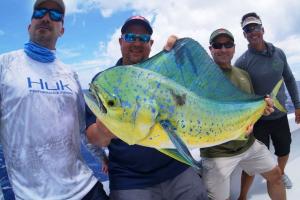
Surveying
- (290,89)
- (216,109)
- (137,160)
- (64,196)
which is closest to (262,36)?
(290,89)

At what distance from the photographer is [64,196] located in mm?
1819

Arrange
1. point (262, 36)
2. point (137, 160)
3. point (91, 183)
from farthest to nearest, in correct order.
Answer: point (262, 36) → point (137, 160) → point (91, 183)

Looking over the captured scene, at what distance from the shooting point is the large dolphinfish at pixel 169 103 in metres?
1.23

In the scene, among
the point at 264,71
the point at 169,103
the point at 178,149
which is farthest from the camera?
the point at 264,71

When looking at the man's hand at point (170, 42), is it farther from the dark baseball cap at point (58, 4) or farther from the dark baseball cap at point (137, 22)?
the dark baseball cap at point (58, 4)

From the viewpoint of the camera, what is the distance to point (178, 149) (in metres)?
1.20

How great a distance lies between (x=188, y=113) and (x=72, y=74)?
99cm

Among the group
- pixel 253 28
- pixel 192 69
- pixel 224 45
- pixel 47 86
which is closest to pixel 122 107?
pixel 192 69

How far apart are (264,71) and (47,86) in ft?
7.70

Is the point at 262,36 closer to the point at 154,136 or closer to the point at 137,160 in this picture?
the point at 137,160

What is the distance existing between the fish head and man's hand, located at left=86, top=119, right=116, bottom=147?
32cm

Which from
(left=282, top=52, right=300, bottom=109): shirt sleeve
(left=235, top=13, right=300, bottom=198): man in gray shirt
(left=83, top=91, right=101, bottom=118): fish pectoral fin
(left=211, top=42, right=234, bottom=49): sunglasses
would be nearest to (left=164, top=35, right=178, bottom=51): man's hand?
(left=83, top=91, right=101, bottom=118): fish pectoral fin

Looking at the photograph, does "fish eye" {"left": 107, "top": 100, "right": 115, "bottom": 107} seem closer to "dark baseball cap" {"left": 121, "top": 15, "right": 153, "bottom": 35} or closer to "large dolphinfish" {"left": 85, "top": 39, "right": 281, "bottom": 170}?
"large dolphinfish" {"left": 85, "top": 39, "right": 281, "bottom": 170}

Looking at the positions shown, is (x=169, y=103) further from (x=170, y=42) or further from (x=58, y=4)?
→ (x=58, y=4)
